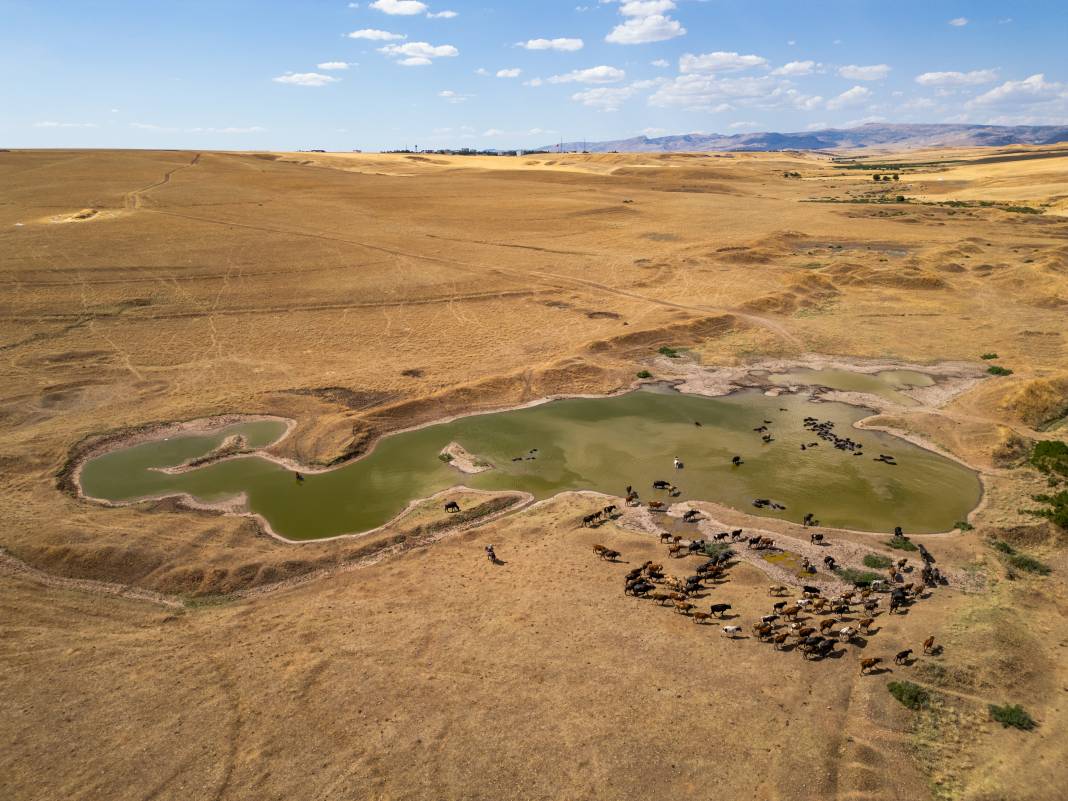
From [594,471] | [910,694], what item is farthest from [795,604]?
[594,471]

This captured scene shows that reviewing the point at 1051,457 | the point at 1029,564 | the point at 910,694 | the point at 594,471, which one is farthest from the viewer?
the point at 594,471

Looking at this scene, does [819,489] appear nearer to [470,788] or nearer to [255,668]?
[470,788]

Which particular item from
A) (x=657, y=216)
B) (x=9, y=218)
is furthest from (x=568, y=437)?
(x=9, y=218)

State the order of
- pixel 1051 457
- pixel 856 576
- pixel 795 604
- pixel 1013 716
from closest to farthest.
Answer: pixel 1013 716 → pixel 795 604 → pixel 856 576 → pixel 1051 457

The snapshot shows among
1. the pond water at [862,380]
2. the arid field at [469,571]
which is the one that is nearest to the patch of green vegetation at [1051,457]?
the arid field at [469,571]

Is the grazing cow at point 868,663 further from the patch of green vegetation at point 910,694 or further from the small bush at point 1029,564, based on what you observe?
the small bush at point 1029,564

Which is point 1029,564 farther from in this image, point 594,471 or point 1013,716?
point 594,471
